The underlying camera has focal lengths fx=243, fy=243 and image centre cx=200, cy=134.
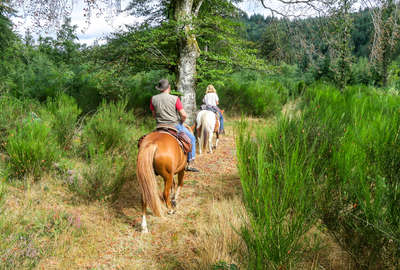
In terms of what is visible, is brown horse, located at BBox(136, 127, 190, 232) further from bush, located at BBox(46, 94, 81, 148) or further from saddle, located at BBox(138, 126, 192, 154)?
bush, located at BBox(46, 94, 81, 148)

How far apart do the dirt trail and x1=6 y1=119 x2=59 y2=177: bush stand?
120 centimetres

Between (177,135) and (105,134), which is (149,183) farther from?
(105,134)

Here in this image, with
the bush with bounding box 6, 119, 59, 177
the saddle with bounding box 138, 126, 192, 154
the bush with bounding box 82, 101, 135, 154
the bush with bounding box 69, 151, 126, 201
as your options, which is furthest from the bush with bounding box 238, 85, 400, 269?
the bush with bounding box 82, 101, 135, 154

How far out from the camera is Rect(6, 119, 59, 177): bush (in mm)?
4125

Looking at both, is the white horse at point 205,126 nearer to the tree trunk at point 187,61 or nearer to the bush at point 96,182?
the tree trunk at point 187,61

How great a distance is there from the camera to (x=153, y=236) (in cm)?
349

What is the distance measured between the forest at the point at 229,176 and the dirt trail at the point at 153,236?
2 cm

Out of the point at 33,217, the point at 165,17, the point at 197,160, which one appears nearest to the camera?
the point at 33,217

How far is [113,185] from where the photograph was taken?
4.14 metres

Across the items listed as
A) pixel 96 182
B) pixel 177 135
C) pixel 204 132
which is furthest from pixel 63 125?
pixel 204 132

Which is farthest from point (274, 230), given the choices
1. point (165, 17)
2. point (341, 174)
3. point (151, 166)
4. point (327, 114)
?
point (165, 17)

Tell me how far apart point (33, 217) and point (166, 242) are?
182 centimetres

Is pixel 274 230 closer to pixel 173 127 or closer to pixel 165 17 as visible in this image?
pixel 173 127

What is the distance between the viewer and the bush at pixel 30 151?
412 centimetres
